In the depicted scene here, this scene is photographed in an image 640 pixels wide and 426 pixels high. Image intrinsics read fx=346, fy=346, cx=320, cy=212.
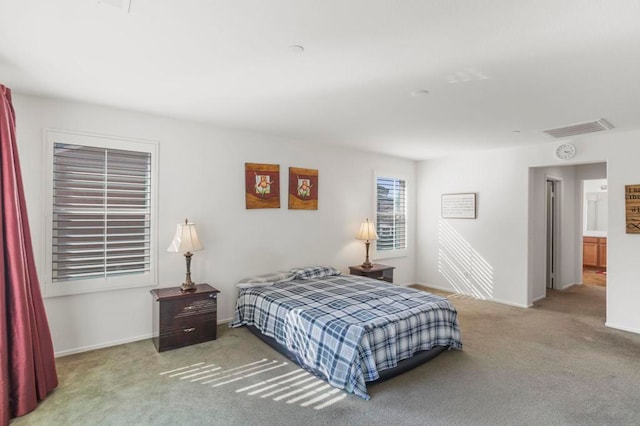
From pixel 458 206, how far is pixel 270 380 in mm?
4248

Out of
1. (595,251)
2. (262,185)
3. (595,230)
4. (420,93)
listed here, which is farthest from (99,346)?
(595,230)

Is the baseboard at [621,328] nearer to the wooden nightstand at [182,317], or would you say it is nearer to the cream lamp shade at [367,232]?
the cream lamp shade at [367,232]

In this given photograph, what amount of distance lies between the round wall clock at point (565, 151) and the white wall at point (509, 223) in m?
0.06

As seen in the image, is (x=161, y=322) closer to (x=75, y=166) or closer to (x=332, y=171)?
(x=75, y=166)

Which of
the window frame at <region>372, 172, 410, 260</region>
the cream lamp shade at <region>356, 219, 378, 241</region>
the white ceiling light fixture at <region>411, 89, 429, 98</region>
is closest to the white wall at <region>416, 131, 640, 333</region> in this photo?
the window frame at <region>372, 172, 410, 260</region>

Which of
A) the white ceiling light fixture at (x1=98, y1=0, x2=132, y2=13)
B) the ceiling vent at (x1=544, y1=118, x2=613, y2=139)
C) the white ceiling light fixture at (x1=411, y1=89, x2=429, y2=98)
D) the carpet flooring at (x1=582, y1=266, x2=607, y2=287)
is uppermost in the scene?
the white ceiling light fixture at (x1=411, y1=89, x2=429, y2=98)

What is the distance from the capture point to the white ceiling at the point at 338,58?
1.74 metres

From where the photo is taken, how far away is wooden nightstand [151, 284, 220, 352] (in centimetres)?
328

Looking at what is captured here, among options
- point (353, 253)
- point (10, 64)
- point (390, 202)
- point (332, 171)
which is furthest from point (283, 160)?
point (10, 64)

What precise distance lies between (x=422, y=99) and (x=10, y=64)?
10.2 ft

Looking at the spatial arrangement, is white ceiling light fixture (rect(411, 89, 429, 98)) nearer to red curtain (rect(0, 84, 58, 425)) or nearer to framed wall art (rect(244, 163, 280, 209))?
framed wall art (rect(244, 163, 280, 209))

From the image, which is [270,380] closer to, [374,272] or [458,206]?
[374,272]

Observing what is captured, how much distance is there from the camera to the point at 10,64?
238cm

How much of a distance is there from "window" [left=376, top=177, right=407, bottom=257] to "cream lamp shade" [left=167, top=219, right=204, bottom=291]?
10.4 feet
